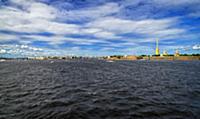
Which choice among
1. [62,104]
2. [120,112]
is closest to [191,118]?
[120,112]

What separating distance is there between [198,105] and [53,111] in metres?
13.0

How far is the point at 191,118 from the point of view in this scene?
10.8 m

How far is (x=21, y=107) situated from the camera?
44.2ft

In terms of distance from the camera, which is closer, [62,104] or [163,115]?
[163,115]

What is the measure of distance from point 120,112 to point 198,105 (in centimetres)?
766

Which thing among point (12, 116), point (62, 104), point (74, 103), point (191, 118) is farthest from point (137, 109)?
point (12, 116)

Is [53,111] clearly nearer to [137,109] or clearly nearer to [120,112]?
[120,112]

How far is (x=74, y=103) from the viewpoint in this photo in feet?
48.0

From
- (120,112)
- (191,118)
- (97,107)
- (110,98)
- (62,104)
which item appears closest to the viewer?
(191,118)

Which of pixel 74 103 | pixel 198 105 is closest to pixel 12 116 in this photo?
pixel 74 103

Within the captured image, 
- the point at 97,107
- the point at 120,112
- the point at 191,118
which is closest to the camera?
the point at 191,118

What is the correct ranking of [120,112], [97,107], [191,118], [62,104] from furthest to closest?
1. [62,104]
2. [97,107]
3. [120,112]
4. [191,118]

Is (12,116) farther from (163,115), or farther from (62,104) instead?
(163,115)

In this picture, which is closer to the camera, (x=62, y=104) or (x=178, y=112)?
(x=178, y=112)
